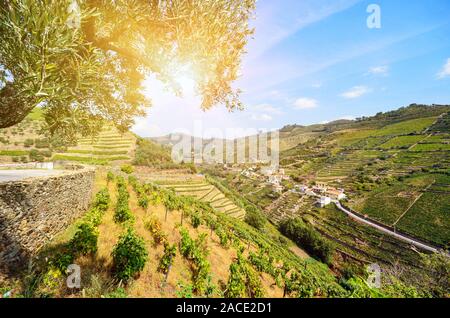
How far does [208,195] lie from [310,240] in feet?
116

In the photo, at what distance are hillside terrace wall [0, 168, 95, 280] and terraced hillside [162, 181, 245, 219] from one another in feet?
144

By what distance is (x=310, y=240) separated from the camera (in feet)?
195

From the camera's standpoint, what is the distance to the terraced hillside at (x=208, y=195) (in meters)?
55.0

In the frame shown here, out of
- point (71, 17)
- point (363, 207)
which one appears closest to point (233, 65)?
point (71, 17)

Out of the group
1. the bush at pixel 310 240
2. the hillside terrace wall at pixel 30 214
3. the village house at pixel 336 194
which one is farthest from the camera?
the village house at pixel 336 194

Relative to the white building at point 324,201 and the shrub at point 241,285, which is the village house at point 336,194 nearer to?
the white building at point 324,201

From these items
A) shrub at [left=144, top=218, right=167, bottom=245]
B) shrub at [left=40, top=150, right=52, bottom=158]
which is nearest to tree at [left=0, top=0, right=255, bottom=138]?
shrub at [left=144, top=218, right=167, bottom=245]

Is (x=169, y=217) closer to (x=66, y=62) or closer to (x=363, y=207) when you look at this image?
(x=66, y=62)

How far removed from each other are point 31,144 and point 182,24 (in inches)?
1884

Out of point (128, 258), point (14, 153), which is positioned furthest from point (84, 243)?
point (14, 153)

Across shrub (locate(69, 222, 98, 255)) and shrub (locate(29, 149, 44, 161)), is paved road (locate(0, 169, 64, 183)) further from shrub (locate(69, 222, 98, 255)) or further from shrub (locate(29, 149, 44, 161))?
shrub (locate(29, 149, 44, 161))

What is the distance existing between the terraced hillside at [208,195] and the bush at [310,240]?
19.0m

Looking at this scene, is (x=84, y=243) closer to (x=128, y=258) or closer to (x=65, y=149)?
(x=128, y=258)

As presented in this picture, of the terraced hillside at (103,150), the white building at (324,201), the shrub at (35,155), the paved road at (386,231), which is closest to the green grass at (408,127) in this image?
the white building at (324,201)
